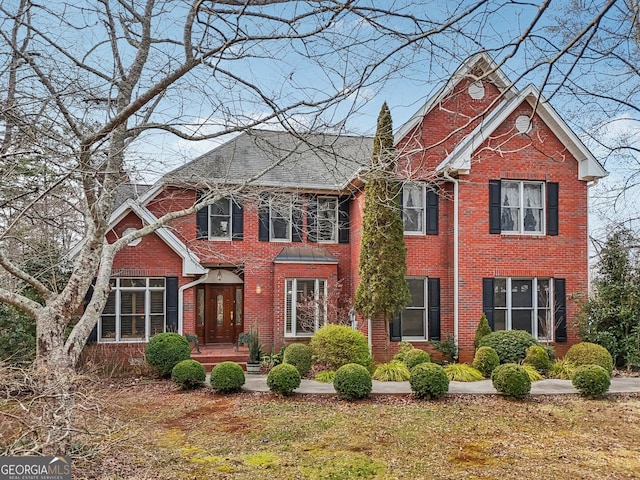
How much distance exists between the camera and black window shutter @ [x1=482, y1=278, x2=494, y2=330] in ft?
48.1

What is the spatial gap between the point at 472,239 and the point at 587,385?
521 cm

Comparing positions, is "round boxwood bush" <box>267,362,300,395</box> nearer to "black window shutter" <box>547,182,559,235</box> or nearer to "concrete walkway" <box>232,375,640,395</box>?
"concrete walkway" <box>232,375,640,395</box>

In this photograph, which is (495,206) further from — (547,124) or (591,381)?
(591,381)

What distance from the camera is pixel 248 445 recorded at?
7824 mm

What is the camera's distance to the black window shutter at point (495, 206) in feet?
48.3

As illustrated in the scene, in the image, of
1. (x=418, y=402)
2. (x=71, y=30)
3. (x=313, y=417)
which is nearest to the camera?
(x=71, y=30)

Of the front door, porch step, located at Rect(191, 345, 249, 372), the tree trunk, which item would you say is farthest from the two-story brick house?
the tree trunk

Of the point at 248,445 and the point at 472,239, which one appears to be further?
the point at 472,239

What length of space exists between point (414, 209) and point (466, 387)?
5724 millimetres

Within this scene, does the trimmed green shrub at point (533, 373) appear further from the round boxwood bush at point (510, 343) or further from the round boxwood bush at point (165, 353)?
the round boxwood bush at point (165, 353)

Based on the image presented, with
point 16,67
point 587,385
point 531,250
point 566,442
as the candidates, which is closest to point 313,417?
point 566,442

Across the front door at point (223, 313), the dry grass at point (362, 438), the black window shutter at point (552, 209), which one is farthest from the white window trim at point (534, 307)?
the front door at point (223, 313)

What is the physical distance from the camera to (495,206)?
1478 centimetres

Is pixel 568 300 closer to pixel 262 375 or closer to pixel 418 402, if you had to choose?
pixel 418 402
